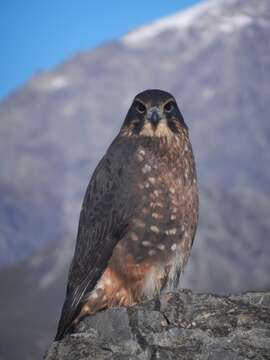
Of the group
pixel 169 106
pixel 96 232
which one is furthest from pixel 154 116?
pixel 96 232

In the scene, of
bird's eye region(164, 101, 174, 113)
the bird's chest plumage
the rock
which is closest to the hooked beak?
bird's eye region(164, 101, 174, 113)

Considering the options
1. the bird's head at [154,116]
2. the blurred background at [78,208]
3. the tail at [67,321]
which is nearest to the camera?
the tail at [67,321]

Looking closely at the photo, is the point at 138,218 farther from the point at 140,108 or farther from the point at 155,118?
the point at 140,108

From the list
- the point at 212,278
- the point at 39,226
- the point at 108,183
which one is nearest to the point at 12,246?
the point at 39,226

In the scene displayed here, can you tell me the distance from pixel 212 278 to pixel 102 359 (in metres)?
71.7

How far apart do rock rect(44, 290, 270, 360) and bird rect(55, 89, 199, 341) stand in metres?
0.45

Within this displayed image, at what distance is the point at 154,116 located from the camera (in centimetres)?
669

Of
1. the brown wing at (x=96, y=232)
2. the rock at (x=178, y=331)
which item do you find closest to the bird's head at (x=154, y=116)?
the brown wing at (x=96, y=232)

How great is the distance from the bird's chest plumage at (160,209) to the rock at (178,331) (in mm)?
543

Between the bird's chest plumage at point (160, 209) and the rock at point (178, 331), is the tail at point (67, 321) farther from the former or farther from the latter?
the bird's chest plumage at point (160, 209)

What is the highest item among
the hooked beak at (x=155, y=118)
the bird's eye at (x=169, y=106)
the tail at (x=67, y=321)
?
the bird's eye at (x=169, y=106)

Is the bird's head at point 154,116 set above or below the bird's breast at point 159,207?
above

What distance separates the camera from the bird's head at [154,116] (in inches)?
262

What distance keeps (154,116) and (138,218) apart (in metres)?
0.98
